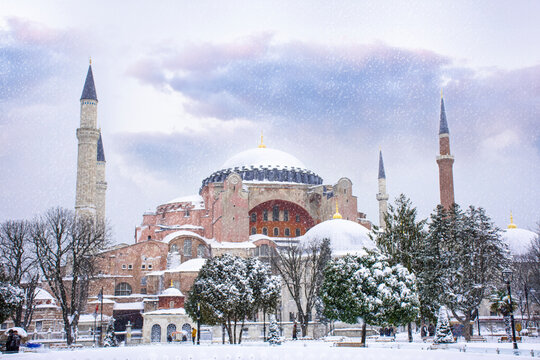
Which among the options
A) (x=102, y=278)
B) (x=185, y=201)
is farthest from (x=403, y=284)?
(x=185, y=201)

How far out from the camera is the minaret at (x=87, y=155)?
39750mm

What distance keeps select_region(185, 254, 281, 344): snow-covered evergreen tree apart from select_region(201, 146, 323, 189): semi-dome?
22362 millimetres

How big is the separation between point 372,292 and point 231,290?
7.15 meters

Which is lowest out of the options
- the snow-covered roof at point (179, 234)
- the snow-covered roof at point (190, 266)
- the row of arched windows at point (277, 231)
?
the snow-covered roof at point (190, 266)

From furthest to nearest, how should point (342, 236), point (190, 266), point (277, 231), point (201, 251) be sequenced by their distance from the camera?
point (277, 231)
point (201, 251)
point (342, 236)
point (190, 266)

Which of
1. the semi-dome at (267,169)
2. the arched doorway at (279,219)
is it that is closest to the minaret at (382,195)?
the semi-dome at (267,169)

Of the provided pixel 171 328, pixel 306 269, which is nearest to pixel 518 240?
pixel 306 269

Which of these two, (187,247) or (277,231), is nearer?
(187,247)

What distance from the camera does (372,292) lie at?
21984 millimetres

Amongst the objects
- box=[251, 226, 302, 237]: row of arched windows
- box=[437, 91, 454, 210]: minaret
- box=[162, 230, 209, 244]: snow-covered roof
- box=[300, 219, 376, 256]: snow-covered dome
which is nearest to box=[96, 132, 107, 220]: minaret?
box=[162, 230, 209, 244]: snow-covered roof

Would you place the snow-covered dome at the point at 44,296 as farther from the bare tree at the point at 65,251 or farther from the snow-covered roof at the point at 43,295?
the bare tree at the point at 65,251

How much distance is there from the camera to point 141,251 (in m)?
42.6

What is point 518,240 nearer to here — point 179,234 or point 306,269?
point 306,269

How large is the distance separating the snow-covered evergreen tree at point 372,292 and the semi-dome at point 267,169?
27569mm
